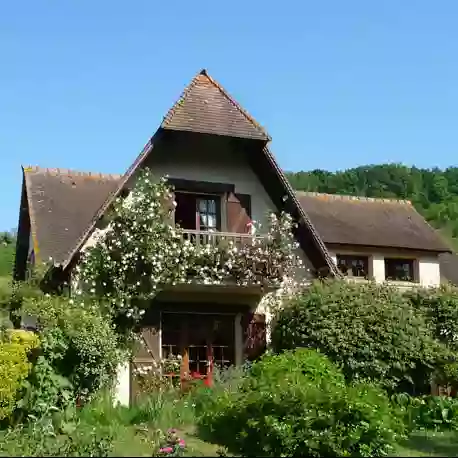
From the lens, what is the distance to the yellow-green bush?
1348cm

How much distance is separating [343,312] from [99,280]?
5.47 meters

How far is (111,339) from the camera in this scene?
15.5 meters

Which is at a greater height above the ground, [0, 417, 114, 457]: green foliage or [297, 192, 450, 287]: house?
[297, 192, 450, 287]: house

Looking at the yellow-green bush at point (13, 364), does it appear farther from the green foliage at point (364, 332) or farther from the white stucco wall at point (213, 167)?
the green foliage at point (364, 332)

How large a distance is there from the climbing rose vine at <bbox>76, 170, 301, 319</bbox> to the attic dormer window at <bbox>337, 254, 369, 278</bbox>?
786cm

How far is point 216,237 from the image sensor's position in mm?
17812

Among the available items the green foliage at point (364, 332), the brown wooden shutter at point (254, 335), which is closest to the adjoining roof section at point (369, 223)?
the brown wooden shutter at point (254, 335)

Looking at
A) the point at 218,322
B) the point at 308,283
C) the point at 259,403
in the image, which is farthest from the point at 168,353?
the point at 259,403

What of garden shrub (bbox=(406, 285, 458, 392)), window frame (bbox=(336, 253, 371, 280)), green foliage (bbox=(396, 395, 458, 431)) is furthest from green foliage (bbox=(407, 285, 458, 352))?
window frame (bbox=(336, 253, 371, 280))

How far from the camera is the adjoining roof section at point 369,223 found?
24656mm

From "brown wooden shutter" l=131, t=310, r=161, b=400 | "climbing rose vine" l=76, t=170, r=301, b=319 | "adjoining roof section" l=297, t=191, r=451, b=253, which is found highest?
"adjoining roof section" l=297, t=191, r=451, b=253

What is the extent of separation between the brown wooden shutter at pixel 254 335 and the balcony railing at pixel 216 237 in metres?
1.99

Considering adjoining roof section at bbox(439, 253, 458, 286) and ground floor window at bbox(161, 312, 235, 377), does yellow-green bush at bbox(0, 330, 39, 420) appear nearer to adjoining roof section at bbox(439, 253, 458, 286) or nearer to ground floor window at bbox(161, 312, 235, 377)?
ground floor window at bbox(161, 312, 235, 377)

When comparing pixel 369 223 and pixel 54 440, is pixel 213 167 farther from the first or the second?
pixel 54 440
